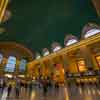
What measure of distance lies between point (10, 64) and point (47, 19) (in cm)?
693

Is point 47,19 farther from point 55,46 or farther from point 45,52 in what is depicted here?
point 45,52

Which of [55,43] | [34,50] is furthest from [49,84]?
[34,50]

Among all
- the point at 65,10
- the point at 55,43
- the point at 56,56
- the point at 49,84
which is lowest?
the point at 49,84

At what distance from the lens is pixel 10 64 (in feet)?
40.9

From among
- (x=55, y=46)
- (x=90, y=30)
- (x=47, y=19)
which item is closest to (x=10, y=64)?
(x=55, y=46)

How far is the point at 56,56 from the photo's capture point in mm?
9953

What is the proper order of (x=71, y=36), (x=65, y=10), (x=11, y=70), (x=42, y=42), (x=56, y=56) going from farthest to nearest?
1. (x=11, y=70)
2. (x=42, y=42)
3. (x=56, y=56)
4. (x=71, y=36)
5. (x=65, y=10)

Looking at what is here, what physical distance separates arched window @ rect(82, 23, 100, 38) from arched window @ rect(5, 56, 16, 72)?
7996 mm

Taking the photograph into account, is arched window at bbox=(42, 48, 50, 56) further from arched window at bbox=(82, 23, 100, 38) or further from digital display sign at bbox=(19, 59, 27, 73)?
arched window at bbox=(82, 23, 100, 38)

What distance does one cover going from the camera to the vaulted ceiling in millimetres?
6560

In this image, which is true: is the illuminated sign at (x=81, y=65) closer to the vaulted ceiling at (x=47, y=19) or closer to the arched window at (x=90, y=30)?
the arched window at (x=90, y=30)

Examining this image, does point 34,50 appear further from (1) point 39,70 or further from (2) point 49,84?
(2) point 49,84

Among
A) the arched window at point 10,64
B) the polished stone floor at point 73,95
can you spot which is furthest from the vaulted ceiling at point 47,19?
the polished stone floor at point 73,95

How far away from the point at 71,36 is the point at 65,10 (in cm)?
257
